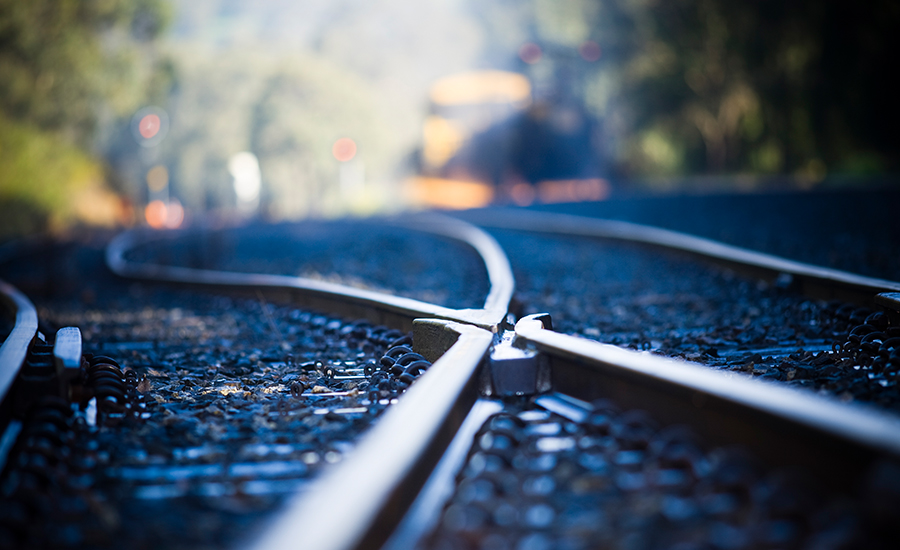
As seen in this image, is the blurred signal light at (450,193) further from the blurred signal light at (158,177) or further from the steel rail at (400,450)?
the steel rail at (400,450)

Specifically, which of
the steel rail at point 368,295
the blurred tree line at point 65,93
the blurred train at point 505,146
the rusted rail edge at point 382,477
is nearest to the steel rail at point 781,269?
the steel rail at point 368,295

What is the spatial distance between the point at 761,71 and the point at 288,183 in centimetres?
4007

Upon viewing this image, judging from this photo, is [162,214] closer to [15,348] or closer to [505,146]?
[505,146]

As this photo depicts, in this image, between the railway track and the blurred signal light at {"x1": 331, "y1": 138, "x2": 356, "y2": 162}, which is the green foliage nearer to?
the railway track

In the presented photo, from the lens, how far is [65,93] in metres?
27.0

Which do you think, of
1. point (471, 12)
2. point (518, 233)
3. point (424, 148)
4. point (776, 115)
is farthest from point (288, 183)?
point (518, 233)

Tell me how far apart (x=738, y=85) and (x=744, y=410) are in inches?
1237

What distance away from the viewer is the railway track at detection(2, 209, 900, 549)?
5.57ft

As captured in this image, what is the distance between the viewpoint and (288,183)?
197 ft

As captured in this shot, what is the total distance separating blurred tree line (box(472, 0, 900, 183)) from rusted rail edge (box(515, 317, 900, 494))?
22.1 metres

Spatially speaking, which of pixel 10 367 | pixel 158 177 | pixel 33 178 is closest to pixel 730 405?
pixel 10 367

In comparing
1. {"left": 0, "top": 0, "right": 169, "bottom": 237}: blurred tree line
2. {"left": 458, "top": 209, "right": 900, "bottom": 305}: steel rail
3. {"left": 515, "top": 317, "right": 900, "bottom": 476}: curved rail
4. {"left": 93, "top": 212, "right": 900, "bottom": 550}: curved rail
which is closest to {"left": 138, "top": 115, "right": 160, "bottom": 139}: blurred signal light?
{"left": 0, "top": 0, "right": 169, "bottom": 237}: blurred tree line

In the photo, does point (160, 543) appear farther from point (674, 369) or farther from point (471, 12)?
point (471, 12)

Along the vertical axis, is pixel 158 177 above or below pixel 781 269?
above
